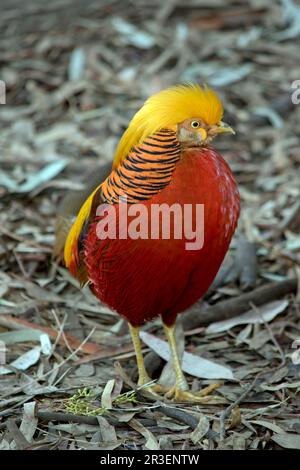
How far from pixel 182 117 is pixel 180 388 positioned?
1.47m

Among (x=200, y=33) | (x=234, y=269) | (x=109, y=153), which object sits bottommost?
(x=234, y=269)

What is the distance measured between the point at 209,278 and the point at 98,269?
570 millimetres

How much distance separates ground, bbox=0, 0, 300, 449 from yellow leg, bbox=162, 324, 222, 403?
0.06 meters

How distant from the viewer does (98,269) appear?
14.5 ft

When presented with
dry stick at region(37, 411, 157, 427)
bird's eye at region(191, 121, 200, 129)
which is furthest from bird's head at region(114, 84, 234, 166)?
dry stick at region(37, 411, 157, 427)

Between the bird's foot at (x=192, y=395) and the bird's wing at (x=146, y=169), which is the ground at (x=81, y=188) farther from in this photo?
the bird's wing at (x=146, y=169)

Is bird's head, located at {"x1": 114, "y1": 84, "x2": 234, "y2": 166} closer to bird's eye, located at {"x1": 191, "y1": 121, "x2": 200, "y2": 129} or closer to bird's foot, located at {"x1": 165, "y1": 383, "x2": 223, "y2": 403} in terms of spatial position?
bird's eye, located at {"x1": 191, "y1": 121, "x2": 200, "y2": 129}

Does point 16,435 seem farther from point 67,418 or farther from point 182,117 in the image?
point 182,117

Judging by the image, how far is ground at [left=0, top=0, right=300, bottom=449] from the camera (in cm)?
423

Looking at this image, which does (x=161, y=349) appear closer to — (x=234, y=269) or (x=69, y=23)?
(x=234, y=269)

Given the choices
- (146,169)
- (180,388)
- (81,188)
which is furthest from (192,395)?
(81,188)

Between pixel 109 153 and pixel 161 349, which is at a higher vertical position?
pixel 109 153

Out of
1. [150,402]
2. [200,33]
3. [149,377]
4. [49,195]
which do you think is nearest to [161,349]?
[149,377]

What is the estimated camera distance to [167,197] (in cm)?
405
